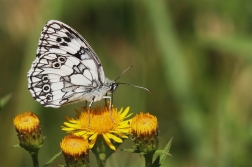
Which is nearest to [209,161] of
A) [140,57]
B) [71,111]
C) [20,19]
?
[140,57]

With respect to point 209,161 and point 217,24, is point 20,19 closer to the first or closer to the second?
point 217,24

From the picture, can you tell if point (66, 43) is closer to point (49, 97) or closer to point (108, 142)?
point (49, 97)

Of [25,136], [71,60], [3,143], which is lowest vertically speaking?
[3,143]

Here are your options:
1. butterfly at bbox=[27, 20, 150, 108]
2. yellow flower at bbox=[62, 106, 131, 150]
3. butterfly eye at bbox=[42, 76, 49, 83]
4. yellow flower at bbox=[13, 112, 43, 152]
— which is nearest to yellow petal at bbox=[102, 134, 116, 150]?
yellow flower at bbox=[62, 106, 131, 150]

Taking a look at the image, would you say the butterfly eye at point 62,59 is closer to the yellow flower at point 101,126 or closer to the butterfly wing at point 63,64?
the butterfly wing at point 63,64

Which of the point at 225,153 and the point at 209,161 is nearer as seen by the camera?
the point at 225,153

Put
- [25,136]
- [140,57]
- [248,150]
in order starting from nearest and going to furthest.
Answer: [25,136]
[248,150]
[140,57]

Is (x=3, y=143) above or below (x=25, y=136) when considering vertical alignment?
below

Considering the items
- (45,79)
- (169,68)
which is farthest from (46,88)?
(169,68)

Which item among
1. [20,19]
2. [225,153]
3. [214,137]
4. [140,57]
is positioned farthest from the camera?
[20,19]
